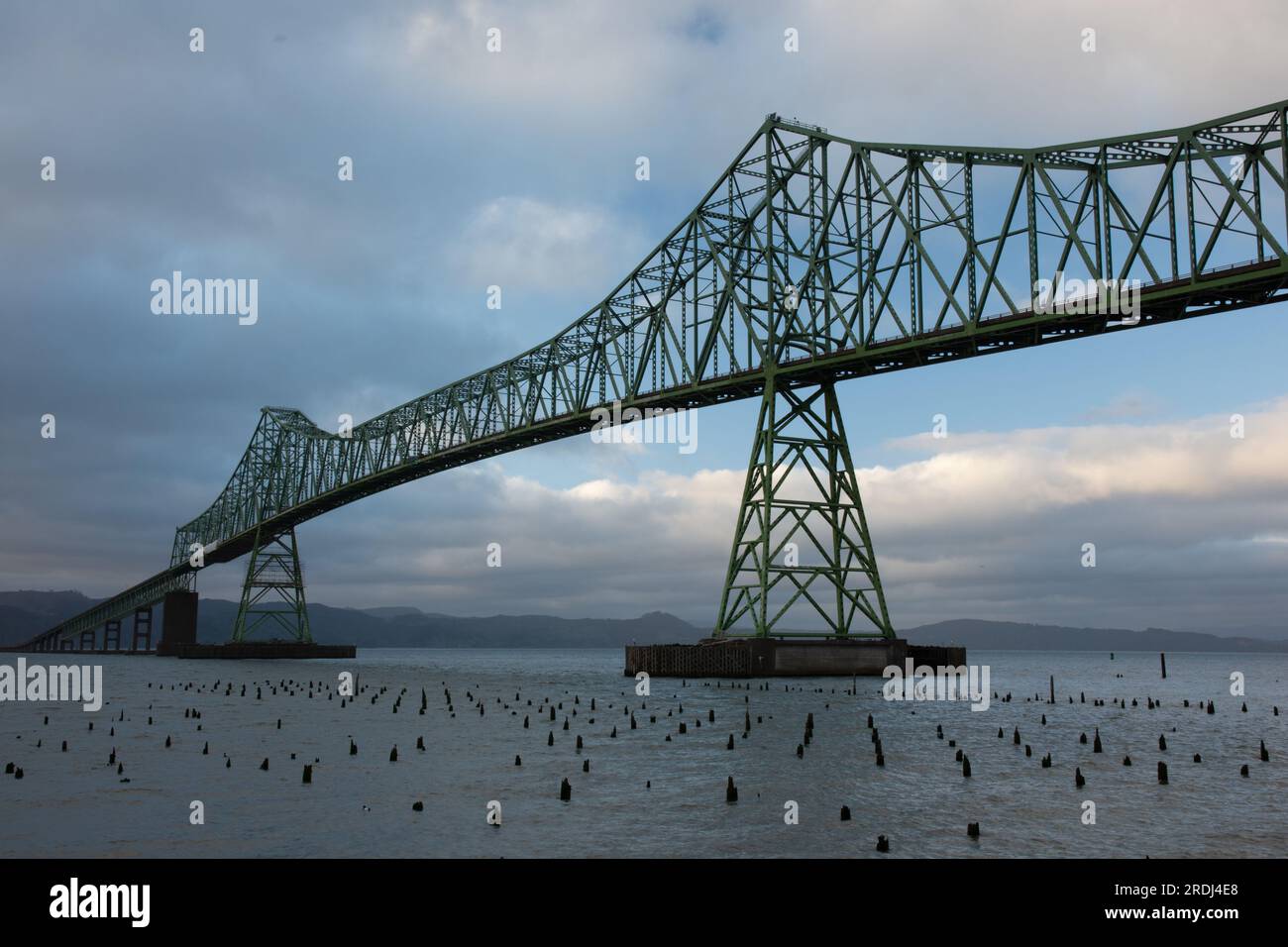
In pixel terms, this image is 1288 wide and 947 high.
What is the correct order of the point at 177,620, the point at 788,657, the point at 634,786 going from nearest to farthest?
the point at 634,786, the point at 788,657, the point at 177,620

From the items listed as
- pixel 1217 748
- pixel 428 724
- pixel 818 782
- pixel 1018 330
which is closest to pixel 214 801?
pixel 818 782

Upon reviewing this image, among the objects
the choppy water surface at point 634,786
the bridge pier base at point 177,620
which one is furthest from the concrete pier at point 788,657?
the bridge pier base at point 177,620

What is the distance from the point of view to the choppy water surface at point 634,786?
2483 centimetres

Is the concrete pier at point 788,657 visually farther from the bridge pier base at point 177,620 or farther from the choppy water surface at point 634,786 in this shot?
the bridge pier base at point 177,620

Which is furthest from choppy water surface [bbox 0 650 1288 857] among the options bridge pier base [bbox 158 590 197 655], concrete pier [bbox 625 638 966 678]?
bridge pier base [bbox 158 590 197 655]

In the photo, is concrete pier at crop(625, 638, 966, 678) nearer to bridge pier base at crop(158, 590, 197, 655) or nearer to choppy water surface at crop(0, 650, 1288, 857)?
choppy water surface at crop(0, 650, 1288, 857)

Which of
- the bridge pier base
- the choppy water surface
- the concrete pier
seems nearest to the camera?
the choppy water surface

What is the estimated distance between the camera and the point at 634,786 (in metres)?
32.9

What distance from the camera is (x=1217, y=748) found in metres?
46.7

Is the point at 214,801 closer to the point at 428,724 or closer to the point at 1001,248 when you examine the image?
the point at 428,724

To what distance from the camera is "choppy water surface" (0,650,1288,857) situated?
24.8 metres

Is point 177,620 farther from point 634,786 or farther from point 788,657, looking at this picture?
point 634,786

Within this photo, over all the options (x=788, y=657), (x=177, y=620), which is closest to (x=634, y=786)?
(x=788, y=657)

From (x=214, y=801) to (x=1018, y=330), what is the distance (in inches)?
1900
